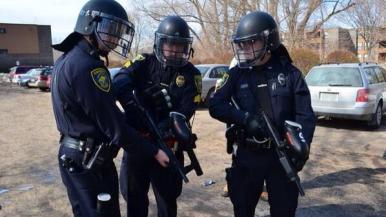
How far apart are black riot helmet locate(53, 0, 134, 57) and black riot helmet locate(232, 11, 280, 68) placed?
0.84 metres

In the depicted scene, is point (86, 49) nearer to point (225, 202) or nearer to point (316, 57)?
point (225, 202)

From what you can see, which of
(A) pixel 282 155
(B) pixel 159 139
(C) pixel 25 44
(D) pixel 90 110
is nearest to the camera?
(D) pixel 90 110

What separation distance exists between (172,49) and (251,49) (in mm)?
636

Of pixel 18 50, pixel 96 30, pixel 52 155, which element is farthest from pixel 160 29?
pixel 18 50

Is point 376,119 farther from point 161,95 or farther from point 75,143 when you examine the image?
point 75,143

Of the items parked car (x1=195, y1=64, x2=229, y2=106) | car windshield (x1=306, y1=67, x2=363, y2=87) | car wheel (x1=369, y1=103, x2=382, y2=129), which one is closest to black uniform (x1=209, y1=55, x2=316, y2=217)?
car windshield (x1=306, y1=67, x2=363, y2=87)

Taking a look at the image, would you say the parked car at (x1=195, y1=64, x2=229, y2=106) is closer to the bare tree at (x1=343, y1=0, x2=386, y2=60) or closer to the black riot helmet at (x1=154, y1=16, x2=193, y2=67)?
the black riot helmet at (x1=154, y1=16, x2=193, y2=67)

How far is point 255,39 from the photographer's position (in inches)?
111

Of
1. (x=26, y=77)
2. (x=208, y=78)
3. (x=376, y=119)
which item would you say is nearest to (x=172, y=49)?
(x=376, y=119)

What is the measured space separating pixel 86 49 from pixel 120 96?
65cm

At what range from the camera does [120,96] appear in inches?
115

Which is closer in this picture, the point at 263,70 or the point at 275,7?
the point at 263,70

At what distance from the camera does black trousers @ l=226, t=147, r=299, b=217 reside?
9.22 ft

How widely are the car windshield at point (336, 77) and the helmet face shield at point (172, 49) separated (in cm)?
687
